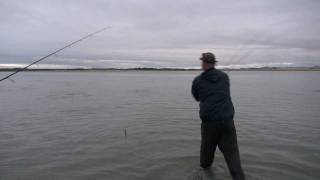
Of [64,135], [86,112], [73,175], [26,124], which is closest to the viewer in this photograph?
[73,175]

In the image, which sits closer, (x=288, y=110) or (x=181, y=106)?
(x=288, y=110)

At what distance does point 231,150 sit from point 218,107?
0.79 meters

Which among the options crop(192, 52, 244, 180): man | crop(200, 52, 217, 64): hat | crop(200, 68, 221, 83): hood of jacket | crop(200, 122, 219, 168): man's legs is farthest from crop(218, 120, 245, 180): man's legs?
crop(200, 52, 217, 64): hat

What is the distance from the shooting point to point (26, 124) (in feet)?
44.1

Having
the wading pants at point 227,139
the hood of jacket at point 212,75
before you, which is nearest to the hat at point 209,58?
the hood of jacket at point 212,75

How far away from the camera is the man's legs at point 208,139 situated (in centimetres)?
613

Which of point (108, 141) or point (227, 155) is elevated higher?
point (227, 155)

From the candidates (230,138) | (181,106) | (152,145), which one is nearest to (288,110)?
(181,106)

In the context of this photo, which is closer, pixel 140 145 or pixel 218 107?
pixel 218 107

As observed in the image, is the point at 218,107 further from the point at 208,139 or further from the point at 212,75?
the point at 208,139

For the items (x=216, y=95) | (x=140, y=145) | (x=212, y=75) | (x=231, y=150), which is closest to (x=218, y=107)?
(x=216, y=95)

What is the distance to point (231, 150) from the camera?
20.0 ft

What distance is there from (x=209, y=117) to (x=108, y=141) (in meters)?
4.94

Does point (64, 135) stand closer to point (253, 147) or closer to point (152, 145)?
point (152, 145)
